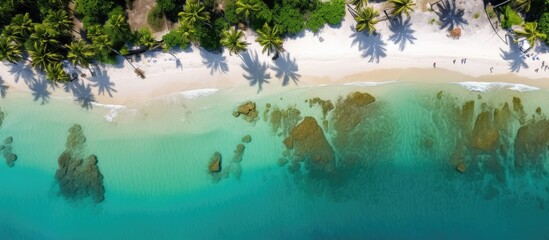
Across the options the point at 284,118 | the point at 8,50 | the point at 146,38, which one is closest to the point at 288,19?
the point at 284,118

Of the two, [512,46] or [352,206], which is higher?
[512,46]

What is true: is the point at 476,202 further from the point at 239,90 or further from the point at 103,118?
the point at 103,118

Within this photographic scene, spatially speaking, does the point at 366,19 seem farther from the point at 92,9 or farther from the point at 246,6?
the point at 92,9

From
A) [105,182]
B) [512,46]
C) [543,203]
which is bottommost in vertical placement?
[543,203]

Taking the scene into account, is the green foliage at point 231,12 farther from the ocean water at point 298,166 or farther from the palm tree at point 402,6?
the palm tree at point 402,6

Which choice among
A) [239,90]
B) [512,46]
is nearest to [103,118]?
[239,90]

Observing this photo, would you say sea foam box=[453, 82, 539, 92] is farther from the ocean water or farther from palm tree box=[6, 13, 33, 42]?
palm tree box=[6, 13, 33, 42]

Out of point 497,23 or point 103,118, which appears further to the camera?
point 103,118

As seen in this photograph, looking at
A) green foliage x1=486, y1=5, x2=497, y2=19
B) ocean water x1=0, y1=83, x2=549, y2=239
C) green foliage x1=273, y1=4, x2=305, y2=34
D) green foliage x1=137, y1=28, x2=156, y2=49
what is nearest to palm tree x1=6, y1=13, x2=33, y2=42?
ocean water x1=0, y1=83, x2=549, y2=239
